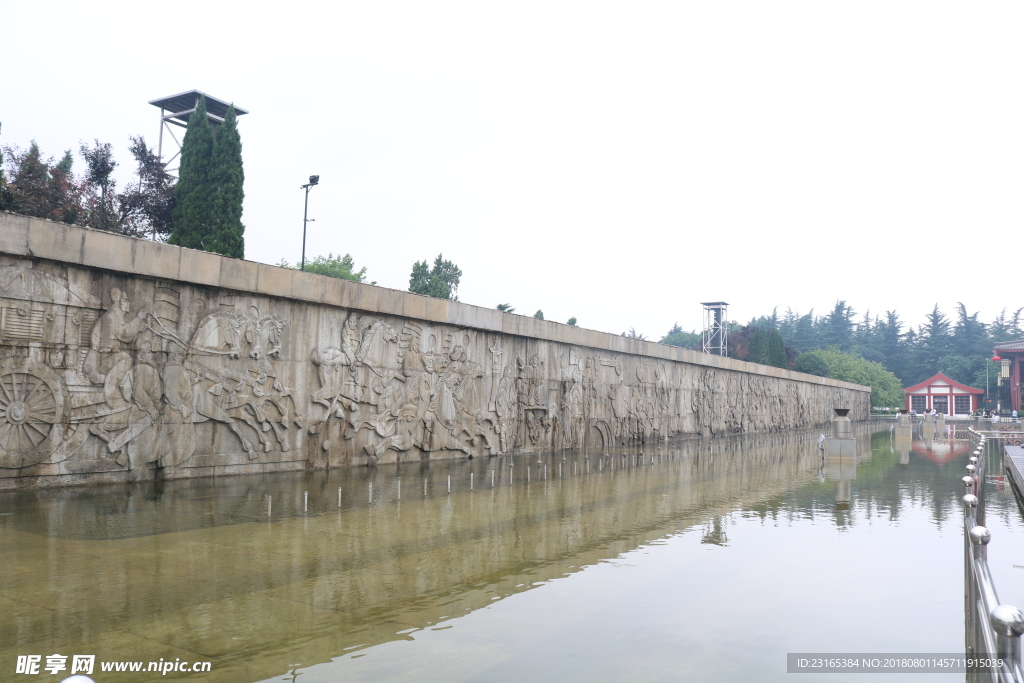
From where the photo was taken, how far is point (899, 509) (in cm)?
903

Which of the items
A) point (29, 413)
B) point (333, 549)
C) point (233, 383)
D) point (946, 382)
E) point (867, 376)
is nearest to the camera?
point (333, 549)

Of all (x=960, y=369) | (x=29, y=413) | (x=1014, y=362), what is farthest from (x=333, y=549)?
(x=960, y=369)

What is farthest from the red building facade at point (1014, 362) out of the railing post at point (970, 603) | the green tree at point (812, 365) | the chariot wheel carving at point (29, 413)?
the chariot wheel carving at point (29, 413)

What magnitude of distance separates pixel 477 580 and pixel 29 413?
670cm

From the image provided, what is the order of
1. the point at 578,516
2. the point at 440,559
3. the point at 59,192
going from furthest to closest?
1. the point at 59,192
2. the point at 578,516
3. the point at 440,559

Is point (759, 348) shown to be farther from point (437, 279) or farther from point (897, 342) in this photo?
point (897, 342)

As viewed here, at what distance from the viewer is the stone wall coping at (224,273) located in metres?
9.05

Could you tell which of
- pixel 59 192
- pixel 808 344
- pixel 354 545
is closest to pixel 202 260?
pixel 354 545

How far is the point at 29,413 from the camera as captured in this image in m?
8.92

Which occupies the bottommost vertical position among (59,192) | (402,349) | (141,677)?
(141,677)

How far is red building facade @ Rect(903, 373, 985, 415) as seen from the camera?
6109 centimetres

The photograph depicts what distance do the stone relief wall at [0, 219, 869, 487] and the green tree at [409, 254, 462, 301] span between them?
24.7 metres

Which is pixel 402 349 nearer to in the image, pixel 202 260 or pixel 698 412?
pixel 202 260

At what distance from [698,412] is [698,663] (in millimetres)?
23311
